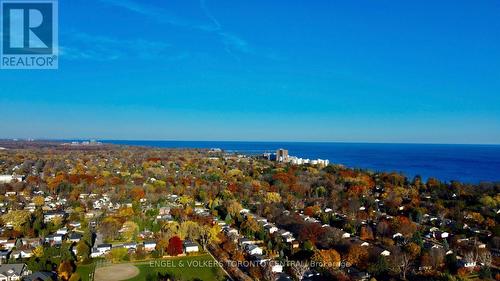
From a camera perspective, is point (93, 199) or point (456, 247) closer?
point (456, 247)

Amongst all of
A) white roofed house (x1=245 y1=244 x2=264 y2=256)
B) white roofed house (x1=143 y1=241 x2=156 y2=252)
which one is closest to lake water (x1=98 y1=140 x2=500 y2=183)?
white roofed house (x1=245 y1=244 x2=264 y2=256)

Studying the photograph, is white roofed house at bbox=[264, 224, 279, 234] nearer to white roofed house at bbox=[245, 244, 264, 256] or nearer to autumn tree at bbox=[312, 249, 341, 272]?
white roofed house at bbox=[245, 244, 264, 256]

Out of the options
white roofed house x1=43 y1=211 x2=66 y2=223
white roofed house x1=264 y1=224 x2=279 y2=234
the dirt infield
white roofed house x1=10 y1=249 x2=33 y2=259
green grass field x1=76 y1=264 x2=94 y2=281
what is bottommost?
the dirt infield

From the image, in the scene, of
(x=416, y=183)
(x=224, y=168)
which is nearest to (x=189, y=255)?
(x=416, y=183)

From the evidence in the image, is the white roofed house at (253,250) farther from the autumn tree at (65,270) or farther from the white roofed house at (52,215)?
the white roofed house at (52,215)

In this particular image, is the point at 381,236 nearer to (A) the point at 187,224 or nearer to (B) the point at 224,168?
(A) the point at 187,224

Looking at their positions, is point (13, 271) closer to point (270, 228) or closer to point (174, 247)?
point (174, 247)

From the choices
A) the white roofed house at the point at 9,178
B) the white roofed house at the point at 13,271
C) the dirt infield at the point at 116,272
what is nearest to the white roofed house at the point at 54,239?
the white roofed house at the point at 13,271
